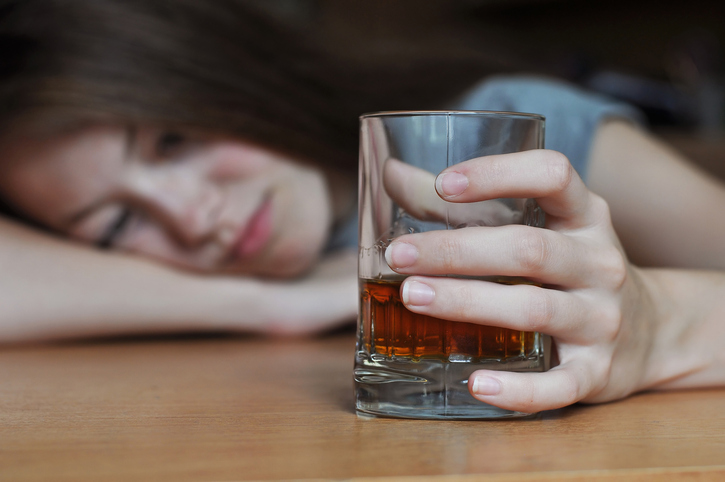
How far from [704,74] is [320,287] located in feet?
6.89

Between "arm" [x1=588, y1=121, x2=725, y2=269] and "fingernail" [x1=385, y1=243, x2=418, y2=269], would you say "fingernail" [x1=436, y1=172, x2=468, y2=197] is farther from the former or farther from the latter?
"arm" [x1=588, y1=121, x2=725, y2=269]

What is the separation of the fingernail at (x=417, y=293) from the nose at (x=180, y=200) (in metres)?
0.80

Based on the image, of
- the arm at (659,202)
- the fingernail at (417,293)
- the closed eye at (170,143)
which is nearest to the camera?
the fingernail at (417,293)

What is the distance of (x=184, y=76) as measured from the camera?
4.00 ft

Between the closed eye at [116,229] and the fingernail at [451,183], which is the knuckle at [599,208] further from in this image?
the closed eye at [116,229]


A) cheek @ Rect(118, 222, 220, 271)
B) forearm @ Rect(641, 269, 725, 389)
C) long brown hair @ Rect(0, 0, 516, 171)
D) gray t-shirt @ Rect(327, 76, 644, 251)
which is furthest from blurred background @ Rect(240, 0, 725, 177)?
forearm @ Rect(641, 269, 725, 389)

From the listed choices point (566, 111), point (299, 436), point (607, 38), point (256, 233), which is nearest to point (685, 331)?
point (299, 436)

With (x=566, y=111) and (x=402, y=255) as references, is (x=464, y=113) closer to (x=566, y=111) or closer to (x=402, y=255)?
(x=402, y=255)

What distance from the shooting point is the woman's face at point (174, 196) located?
45.4 inches

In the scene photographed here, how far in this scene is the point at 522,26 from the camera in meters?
3.08

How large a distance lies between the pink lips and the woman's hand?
843 mm

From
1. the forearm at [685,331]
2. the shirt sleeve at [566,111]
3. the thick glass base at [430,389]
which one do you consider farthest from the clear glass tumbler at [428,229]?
the shirt sleeve at [566,111]

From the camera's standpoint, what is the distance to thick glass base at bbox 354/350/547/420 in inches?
19.2

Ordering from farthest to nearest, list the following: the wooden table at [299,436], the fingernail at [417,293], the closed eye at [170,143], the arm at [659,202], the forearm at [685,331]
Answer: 1. the closed eye at [170,143]
2. the arm at [659,202]
3. the forearm at [685,331]
4. the fingernail at [417,293]
5. the wooden table at [299,436]
